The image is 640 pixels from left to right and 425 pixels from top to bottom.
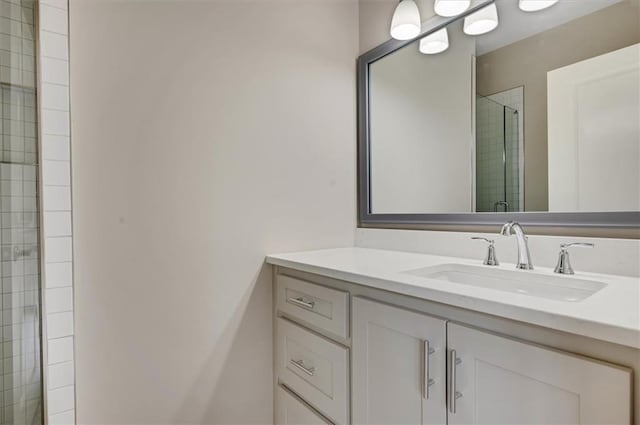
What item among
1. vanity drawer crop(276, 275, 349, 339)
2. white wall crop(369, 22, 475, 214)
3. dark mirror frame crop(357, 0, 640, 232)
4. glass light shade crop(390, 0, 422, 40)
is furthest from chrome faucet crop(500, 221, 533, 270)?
glass light shade crop(390, 0, 422, 40)

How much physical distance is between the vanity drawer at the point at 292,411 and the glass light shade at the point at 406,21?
1.60 metres

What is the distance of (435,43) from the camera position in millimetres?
1546

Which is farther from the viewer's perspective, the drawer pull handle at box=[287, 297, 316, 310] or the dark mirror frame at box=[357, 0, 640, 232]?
the drawer pull handle at box=[287, 297, 316, 310]

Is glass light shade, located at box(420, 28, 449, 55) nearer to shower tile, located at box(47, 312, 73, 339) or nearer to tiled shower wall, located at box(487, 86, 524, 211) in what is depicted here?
tiled shower wall, located at box(487, 86, 524, 211)

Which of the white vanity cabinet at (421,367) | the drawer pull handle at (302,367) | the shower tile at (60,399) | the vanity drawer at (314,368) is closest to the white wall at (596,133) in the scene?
the white vanity cabinet at (421,367)

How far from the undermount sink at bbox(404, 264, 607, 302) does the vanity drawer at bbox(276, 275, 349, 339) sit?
0.25 metres

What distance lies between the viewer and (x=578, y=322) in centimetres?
64

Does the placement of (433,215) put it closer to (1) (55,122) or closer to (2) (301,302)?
(2) (301,302)

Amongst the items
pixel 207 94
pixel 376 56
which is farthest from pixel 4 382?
pixel 376 56

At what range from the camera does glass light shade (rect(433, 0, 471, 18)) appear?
1.41m

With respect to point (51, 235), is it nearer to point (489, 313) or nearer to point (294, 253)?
point (294, 253)

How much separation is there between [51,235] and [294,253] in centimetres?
88

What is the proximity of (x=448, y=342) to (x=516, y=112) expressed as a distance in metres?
0.87

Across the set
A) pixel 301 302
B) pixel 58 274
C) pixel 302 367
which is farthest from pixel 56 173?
pixel 302 367
